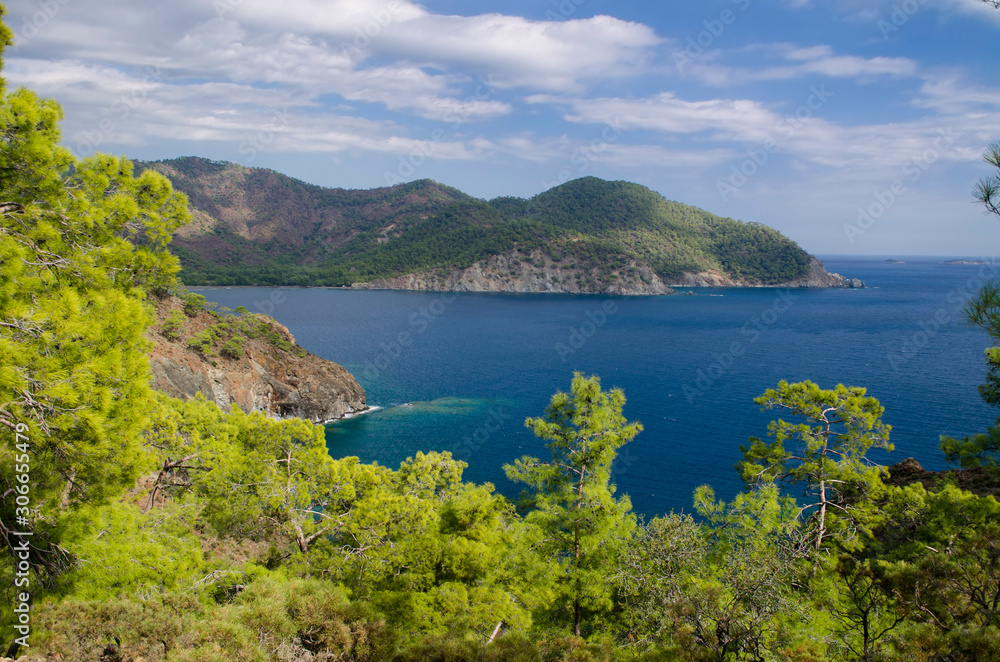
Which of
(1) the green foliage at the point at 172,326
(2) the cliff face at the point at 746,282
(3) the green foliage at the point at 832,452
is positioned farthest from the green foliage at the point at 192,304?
(2) the cliff face at the point at 746,282

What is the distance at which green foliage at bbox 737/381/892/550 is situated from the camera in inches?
660

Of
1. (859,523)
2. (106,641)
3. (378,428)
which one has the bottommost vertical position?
(378,428)

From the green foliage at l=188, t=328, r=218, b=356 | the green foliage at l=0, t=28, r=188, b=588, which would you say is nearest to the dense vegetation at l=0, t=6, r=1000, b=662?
the green foliage at l=0, t=28, r=188, b=588

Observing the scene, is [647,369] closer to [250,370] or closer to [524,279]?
[250,370]

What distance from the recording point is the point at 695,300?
134 meters

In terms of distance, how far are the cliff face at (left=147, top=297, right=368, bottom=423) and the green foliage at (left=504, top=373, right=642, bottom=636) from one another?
28935 mm

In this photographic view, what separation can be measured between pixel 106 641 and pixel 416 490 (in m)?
10.5

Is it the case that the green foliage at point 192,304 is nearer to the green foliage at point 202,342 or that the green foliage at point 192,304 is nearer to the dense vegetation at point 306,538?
the green foliage at point 202,342

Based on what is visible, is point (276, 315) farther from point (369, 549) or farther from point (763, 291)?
point (763, 291)

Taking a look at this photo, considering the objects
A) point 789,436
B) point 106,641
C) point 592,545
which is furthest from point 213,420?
point 789,436

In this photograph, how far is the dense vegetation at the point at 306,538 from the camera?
6570mm

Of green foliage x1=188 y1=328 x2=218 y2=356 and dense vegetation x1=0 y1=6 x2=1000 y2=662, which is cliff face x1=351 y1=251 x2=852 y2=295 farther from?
dense vegetation x1=0 y1=6 x2=1000 y2=662

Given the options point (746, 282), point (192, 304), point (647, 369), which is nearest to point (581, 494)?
point (192, 304)

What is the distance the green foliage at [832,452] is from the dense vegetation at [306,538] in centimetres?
52
